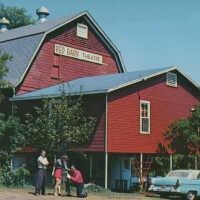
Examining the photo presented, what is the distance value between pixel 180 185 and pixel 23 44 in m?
15.4

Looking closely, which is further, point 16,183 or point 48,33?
point 48,33

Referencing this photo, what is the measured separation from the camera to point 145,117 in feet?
87.2

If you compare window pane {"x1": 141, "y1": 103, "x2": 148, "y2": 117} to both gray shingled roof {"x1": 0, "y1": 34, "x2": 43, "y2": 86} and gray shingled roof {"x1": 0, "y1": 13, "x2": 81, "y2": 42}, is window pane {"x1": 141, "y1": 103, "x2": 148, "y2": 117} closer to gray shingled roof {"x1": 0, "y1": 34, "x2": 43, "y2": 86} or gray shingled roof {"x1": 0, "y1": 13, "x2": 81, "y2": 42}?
gray shingled roof {"x1": 0, "y1": 34, "x2": 43, "y2": 86}

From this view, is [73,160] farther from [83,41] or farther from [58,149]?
[83,41]

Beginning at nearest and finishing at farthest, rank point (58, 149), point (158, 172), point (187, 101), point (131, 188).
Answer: point (58, 149), point (131, 188), point (158, 172), point (187, 101)

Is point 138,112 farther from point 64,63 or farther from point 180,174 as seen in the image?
point 64,63

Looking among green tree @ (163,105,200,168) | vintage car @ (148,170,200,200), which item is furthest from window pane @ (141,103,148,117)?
vintage car @ (148,170,200,200)

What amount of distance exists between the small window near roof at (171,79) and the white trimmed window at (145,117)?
2479 mm

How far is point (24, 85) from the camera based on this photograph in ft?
94.8

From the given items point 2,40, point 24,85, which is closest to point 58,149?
point 24,85

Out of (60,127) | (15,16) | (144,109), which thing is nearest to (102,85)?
(144,109)

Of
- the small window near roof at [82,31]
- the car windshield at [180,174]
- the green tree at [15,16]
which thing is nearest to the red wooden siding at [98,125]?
the car windshield at [180,174]

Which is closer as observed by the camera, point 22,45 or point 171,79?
point 171,79

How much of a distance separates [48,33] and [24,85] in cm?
407
